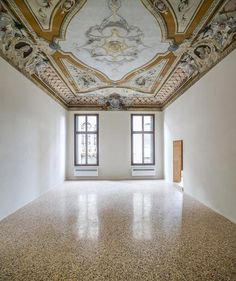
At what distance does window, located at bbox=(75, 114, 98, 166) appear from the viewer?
36.9ft

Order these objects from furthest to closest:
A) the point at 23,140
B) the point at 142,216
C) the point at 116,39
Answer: the point at 23,140 < the point at 116,39 < the point at 142,216

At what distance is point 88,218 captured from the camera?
15.9 ft

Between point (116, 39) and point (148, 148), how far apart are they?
7016 mm

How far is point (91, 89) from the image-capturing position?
9.31 metres

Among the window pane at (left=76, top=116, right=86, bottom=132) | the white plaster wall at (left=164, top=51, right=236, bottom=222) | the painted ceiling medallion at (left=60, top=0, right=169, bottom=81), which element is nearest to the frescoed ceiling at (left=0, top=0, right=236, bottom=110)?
the painted ceiling medallion at (left=60, top=0, right=169, bottom=81)

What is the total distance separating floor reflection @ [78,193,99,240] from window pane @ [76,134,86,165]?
430 cm

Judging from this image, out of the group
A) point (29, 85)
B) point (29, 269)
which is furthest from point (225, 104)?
point (29, 85)

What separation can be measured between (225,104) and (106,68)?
3.68 metres

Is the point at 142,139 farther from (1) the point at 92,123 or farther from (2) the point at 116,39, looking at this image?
(2) the point at 116,39

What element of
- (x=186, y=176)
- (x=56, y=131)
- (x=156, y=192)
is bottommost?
(x=156, y=192)

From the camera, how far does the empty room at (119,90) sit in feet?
10.1

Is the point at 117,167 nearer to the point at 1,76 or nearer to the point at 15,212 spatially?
the point at 15,212

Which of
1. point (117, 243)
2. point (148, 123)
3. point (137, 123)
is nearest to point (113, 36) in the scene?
point (117, 243)

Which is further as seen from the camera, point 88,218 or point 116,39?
point 116,39
